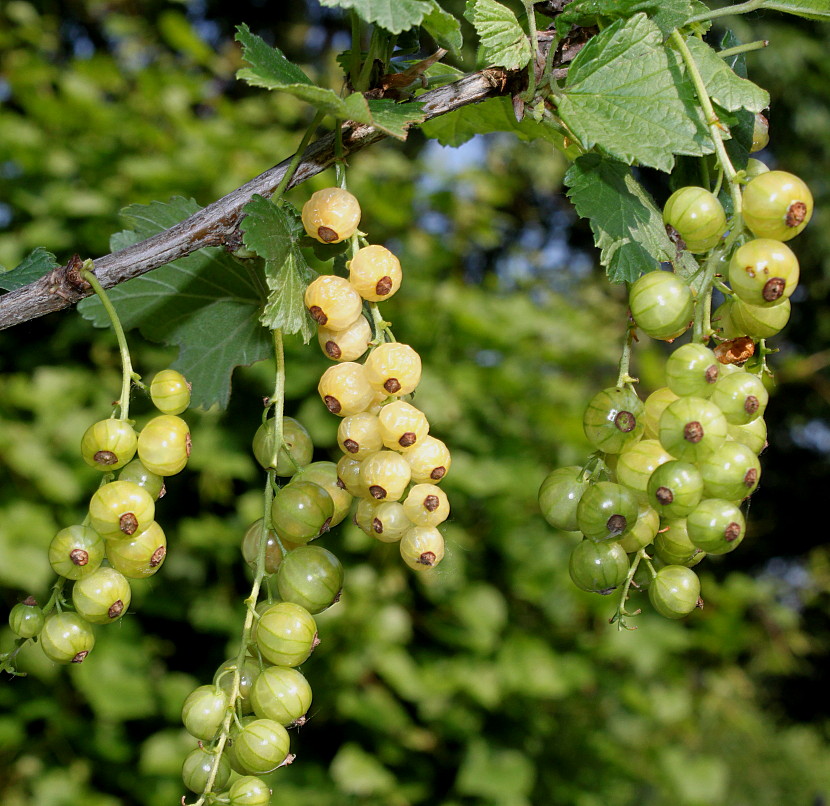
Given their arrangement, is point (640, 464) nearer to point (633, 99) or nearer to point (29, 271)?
point (633, 99)

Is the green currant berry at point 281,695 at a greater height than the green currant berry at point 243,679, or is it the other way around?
the green currant berry at point 281,695

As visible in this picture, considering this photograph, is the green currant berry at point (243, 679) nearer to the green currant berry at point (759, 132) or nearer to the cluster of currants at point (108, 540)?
the cluster of currants at point (108, 540)

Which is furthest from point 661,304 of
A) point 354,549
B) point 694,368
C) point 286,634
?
point 354,549

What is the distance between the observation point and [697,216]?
40cm

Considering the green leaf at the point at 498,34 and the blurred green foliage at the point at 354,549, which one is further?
the blurred green foliage at the point at 354,549

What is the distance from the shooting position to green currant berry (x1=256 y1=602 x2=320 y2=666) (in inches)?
15.8

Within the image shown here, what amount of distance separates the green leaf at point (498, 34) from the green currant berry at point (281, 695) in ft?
1.11

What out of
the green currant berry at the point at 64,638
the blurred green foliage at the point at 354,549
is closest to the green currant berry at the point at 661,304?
the green currant berry at the point at 64,638

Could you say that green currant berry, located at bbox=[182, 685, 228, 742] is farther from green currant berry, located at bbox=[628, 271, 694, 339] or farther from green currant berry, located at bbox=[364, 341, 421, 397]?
green currant berry, located at bbox=[628, 271, 694, 339]

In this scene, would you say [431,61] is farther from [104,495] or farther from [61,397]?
[61,397]

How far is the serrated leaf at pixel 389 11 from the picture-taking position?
368mm

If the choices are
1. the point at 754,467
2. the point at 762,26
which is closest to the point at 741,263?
the point at 754,467

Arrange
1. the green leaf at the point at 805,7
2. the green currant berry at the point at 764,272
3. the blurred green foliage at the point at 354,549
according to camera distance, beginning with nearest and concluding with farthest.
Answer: the green currant berry at the point at 764,272 < the green leaf at the point at 805,7 < the blurred green foliage at the point at 354,549

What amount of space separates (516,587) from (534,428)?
33cm
